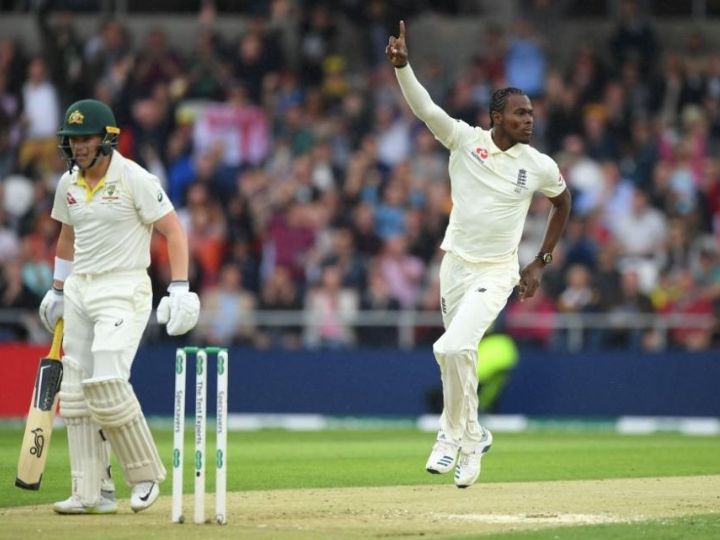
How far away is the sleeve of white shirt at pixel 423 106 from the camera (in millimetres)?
9828

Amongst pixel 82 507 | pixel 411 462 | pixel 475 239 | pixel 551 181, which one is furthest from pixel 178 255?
pixel 411 462

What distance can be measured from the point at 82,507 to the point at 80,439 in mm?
369

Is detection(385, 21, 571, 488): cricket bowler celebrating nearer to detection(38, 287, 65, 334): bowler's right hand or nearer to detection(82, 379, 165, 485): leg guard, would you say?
detection(82, 379, 165, 485): leg guard

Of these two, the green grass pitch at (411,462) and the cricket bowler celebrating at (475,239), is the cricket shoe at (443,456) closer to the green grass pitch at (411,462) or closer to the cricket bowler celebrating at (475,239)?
the cricket bowler celebrating at (475,239)

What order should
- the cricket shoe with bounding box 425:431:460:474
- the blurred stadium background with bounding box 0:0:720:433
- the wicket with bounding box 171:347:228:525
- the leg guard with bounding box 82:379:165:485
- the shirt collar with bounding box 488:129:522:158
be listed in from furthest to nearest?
1. the blurred stadium background with bounding box 0:0:720:433
2. the shirt collar with bounding box 488:129:522:158
3. the cricket shoe with bounding box 425:431:460:474
4. the leg guard with bounding box 82:379:165:485
5. the wicket with bounding box 171:347:228:525

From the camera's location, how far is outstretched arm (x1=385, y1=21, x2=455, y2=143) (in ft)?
31.8

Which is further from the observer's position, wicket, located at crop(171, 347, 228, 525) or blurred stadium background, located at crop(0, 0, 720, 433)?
blurred stadium background, located at crop(0, 0, 720, 433)

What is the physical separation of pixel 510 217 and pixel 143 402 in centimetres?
951

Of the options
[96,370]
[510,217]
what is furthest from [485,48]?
[96,370]

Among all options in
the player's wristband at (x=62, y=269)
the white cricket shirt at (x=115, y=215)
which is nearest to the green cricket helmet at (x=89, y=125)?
the white cricket shirt at (x=115, y=215)

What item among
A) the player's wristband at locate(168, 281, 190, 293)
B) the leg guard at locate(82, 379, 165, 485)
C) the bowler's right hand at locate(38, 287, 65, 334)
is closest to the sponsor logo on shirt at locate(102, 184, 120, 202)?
the player's wristband at locate(168, 281, 190, 293)

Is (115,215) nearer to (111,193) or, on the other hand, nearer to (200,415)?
(111,193)

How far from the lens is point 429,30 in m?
23.0

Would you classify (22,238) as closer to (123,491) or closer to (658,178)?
(658,178)
